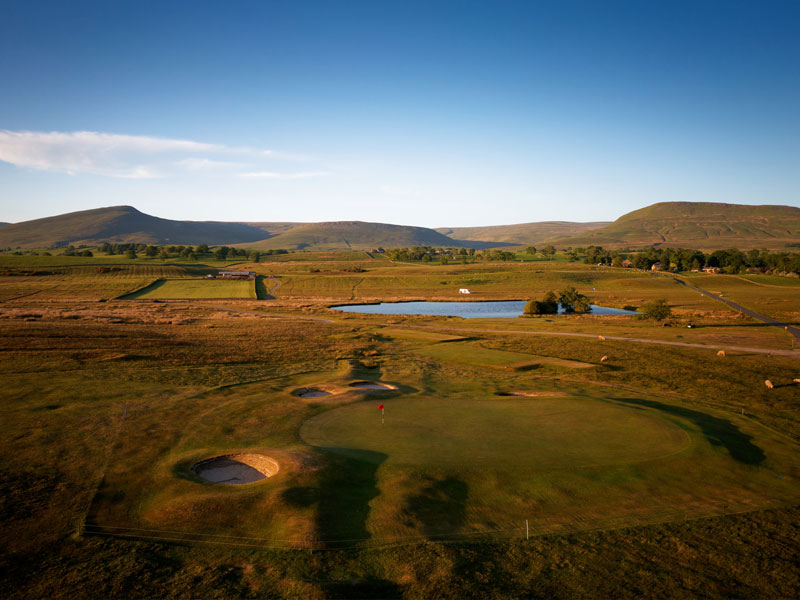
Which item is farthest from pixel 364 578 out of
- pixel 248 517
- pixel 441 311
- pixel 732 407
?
pixel 441 311

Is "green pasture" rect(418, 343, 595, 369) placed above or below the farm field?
below

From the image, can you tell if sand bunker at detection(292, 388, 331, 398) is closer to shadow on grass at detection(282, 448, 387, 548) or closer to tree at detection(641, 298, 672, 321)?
shadow on grass at detection(282, 448, 387, 548)

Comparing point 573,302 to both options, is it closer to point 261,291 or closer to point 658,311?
point 658,311

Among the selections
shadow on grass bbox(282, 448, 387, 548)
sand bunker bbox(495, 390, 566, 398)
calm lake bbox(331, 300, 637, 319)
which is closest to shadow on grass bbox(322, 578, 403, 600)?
shadow on grass bbox(282, 448, 387, 548)

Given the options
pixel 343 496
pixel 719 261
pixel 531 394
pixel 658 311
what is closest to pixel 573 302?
pixel 658 311

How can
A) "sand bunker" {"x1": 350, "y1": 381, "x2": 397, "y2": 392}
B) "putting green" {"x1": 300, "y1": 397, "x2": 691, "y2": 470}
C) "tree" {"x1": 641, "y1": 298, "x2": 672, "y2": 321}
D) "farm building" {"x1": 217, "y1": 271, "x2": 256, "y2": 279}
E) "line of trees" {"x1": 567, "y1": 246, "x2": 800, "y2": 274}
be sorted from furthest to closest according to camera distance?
"line of trees" {"x1": 567, "y1": 246, "x2": 800, "y2": 274} → "farm building" {"x1": 217, "y1": 271, "x2": 256, "y2": 279} → "tree" {"x1": 641, "y1": 298, "x2": 672, "y2": 321} → "sand bunker" {"x1": 350, "y1": 381, "x2": 397, "y2": 392} → "putting green" {"x1": 300, "y1": 397, "x2": 691, "y2": 470}

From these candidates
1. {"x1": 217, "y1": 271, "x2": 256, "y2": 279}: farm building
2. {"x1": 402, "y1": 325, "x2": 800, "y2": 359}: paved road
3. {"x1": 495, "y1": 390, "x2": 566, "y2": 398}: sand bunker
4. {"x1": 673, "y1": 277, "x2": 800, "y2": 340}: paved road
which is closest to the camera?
{"x1": 495, "y1": 390, "x2": 566, "y2": 398}: sand bunker
